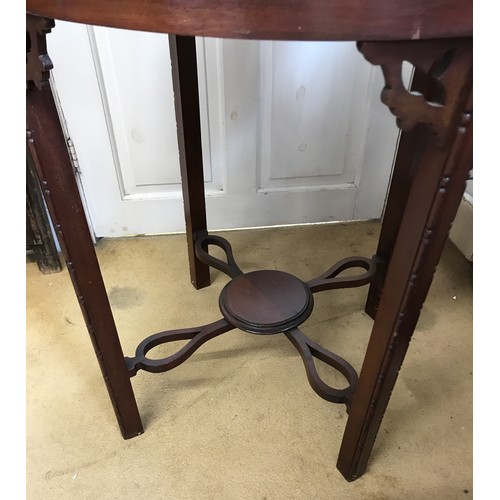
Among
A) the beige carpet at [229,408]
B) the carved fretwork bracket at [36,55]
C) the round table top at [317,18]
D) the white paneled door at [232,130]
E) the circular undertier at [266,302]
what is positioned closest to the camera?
the round table top at [317,18]

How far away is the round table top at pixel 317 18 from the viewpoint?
0.42 m

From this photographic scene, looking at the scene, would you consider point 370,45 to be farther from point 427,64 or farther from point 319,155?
point 319,155

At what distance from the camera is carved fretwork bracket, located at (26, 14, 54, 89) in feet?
1.76

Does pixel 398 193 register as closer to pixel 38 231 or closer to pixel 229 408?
pixel 229 408

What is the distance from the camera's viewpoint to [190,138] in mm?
1050

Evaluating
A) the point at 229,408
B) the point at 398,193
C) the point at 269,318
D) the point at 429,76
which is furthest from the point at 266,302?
the point at 429,76

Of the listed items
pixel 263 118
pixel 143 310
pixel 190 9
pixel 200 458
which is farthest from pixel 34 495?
pixel 263 118

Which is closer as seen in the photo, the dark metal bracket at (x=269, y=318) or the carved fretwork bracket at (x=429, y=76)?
the carved fretwork bracket at (x=429, y=76)

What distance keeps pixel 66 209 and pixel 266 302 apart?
0.51 m

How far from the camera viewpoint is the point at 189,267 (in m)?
1.32

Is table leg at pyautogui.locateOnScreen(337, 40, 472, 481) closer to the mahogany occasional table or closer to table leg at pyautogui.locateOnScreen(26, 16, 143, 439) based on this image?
the mahogany occasional table

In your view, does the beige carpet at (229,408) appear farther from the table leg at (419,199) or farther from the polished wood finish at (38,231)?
the table leg at (419,199)

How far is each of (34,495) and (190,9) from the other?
851 mm

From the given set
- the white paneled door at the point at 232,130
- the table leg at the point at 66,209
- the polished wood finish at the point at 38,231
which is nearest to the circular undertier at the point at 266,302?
the table leg at the point at 66,209
